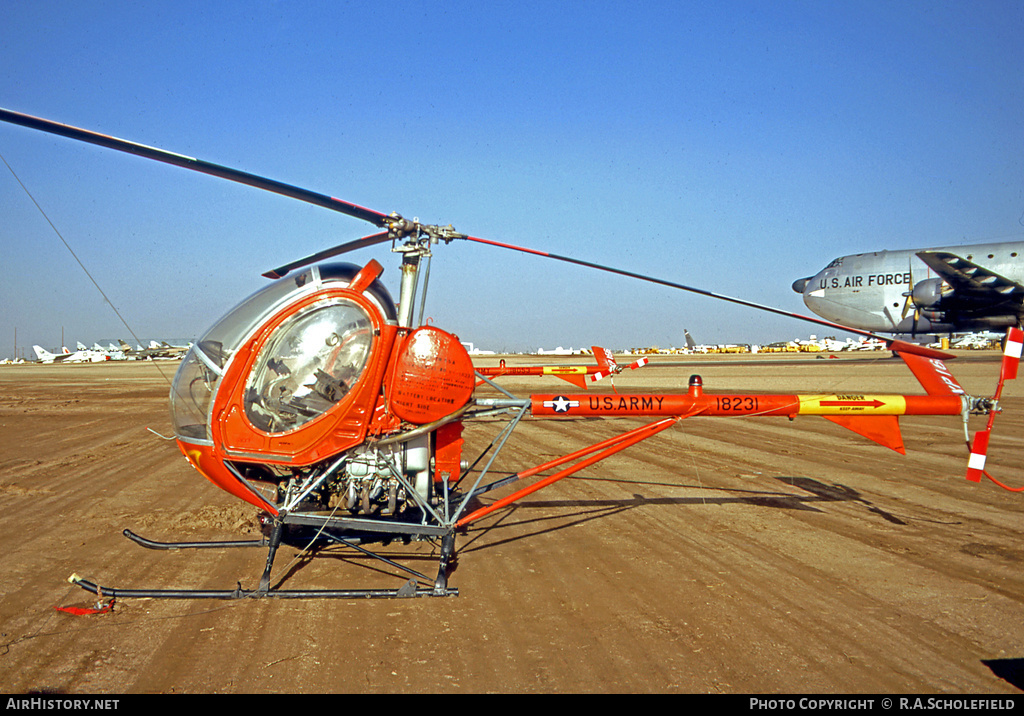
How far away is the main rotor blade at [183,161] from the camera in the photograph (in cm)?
390

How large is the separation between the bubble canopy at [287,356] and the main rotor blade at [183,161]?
898mm

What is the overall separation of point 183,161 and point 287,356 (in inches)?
74.0

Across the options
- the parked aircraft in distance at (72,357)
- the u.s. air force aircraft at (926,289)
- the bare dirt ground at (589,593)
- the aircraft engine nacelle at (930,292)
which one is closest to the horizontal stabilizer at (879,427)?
the bare dirt ground at (589,593)

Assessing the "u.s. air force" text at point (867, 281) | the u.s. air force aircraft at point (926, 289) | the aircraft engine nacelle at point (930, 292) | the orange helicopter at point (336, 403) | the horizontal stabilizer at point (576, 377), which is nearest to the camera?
the orange helicopter at point (336, 403)

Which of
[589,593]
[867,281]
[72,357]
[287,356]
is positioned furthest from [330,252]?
[72,357]

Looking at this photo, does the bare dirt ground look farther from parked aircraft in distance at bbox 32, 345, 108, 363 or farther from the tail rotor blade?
parked aircraft in distance at bbox 32, 345, 108, 363

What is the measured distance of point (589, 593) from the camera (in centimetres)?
529

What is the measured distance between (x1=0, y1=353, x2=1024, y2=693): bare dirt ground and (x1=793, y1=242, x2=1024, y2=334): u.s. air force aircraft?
2433 centimetres

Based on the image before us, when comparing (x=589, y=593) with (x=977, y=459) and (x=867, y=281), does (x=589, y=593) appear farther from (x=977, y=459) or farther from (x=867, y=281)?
(x=867, y=281)

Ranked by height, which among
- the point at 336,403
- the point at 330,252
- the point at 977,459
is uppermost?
the point at 330,252

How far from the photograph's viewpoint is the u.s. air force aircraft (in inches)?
1161

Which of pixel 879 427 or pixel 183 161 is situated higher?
pixel 183 161

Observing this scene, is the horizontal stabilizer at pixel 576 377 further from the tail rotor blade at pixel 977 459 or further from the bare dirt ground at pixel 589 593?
the tail rotor blade at pixel 977 459
